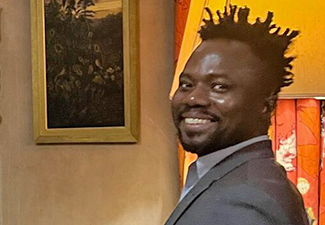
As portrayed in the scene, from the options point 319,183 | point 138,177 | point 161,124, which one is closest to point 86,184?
point 138,177

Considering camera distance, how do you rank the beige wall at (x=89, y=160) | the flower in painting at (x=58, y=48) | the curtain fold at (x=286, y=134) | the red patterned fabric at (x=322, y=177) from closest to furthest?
1. the curtain fold at (x=286, y=134)
2. the red patterned fabric at (x=322, y=177)
3. the beige wall at (x=89, y=160)
4. the flower in painting at (x=58, y=48)

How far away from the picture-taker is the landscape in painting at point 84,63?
1.74 metres

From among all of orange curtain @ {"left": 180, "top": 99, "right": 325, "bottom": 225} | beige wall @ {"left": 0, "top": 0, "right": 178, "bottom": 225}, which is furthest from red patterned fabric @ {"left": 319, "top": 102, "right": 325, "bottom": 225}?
beige wall @ {"left": 0, "top": 0, "right": 178, "bottom": 225}

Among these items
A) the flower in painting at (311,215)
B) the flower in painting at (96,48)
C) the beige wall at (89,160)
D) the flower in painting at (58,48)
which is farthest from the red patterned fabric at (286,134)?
the flower in painting at (58,48)

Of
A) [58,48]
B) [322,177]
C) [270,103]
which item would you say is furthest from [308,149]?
[58,48]

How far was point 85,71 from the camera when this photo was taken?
5.89ft

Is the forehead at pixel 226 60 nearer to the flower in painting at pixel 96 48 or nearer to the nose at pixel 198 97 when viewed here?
the nose at pixel 198 97

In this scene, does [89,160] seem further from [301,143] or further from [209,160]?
[209,160]

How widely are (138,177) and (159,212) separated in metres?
0.14

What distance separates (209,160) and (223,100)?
0.09 meters

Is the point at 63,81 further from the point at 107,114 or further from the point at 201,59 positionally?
the point at 201,59

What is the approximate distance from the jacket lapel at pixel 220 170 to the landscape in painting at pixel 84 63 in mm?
1089

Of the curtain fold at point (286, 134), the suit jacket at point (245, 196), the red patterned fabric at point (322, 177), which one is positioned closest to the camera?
the suit jacket at point (245, 196)

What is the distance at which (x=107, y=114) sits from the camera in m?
1.76
